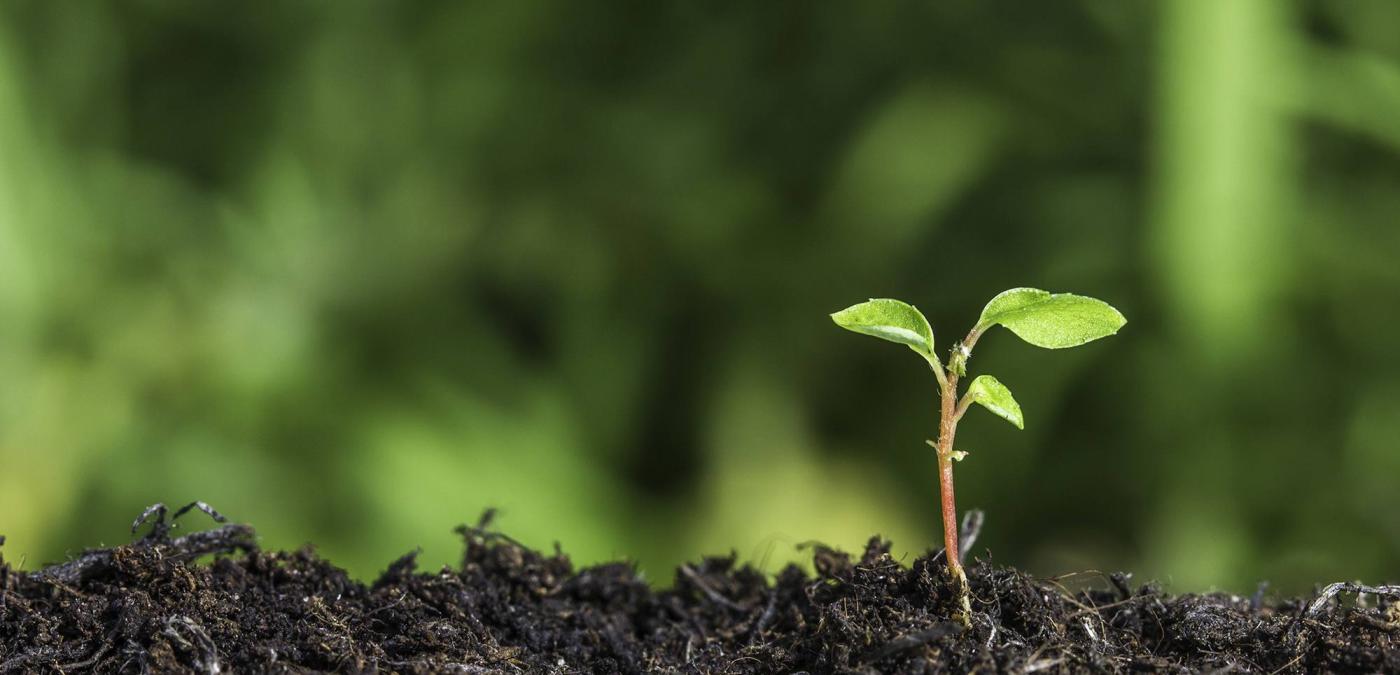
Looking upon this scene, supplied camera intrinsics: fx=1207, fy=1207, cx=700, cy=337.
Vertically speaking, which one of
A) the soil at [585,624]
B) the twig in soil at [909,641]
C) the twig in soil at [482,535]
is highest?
the twig in soil at [482,535]

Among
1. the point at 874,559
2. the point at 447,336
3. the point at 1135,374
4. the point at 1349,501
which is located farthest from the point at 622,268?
the point at 874,559

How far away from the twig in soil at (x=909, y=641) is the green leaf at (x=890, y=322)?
0.13 metres

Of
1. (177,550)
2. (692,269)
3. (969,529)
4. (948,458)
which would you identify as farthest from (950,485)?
(692,269)

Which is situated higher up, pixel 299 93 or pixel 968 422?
pixel 299 93

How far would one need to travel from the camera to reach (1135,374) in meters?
1.82

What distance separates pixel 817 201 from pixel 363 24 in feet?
2.71

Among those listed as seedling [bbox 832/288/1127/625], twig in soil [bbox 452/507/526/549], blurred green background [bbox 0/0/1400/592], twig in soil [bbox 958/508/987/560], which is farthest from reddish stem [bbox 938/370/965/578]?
blurred green background [bbox 0/0/1400/592]

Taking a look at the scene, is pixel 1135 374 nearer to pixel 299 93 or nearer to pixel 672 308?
pixel 672 308

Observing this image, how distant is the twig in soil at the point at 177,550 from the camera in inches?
27.8

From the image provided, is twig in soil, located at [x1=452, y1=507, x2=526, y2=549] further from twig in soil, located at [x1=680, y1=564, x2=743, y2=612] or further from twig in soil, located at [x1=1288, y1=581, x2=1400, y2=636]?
twig in soil, located at [x1=1288, y1=581, x2=1400, y2=636]

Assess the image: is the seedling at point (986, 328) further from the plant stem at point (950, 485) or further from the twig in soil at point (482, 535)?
the twig in soil at point (482, 535)

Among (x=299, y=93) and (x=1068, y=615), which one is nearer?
(x=1068, y=615)

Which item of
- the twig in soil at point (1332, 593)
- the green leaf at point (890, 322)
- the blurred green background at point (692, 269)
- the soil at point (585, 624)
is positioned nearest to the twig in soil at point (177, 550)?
the soil at point (585, 624)

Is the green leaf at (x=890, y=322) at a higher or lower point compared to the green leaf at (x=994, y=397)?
higher
